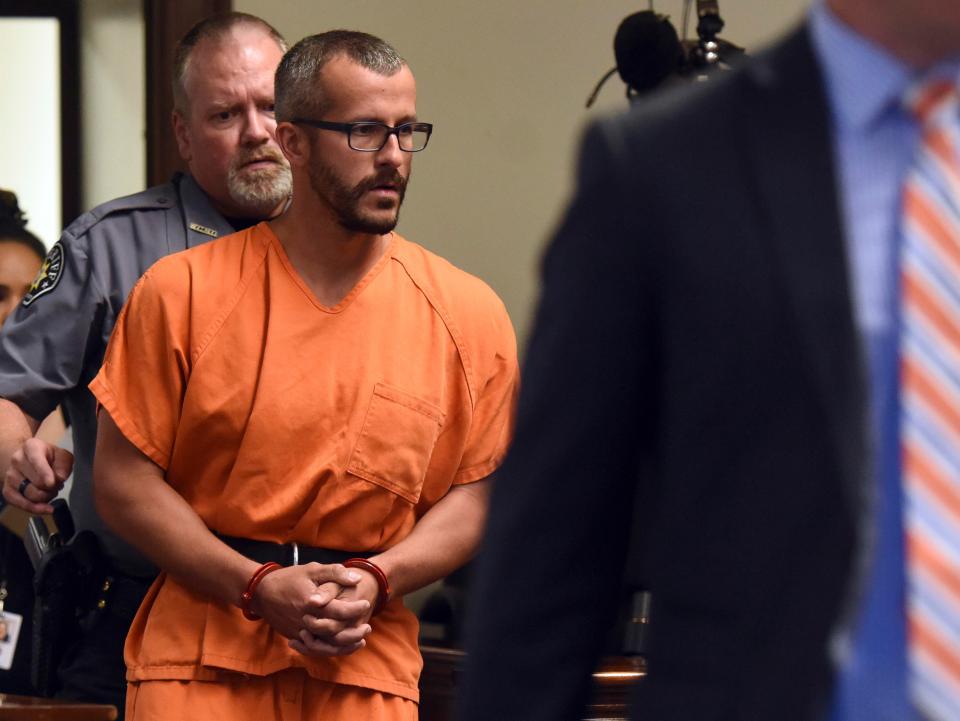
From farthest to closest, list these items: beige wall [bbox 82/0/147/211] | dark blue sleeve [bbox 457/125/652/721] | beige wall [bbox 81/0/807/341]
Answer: beige wall [bbox 82/0/147/211] → beige wall [bbox 81/0/807/341] → dark blue sleeve [bbox 457/125/652/721]

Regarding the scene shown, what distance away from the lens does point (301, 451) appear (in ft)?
7.44

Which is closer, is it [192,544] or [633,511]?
[633,511]

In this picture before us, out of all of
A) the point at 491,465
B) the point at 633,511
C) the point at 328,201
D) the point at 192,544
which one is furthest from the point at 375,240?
the point at 633,511

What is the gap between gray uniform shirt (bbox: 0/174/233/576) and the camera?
2.65 m

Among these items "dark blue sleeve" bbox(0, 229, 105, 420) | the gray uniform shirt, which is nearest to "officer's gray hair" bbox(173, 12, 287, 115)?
the gray uniform shirt

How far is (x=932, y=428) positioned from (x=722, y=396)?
0.12 metres

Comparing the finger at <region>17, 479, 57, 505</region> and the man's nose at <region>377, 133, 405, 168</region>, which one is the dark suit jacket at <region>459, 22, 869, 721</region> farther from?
the finger at <region>17, 479, 57, 505</region>

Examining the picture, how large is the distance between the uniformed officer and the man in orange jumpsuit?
25cm

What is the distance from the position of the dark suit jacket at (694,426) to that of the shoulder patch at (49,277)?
69.2 inches

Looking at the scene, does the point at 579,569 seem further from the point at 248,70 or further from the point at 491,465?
the point at 248,70

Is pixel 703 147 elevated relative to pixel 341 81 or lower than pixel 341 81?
lower

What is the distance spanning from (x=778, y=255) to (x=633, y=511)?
21cm

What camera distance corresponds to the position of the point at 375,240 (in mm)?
2441

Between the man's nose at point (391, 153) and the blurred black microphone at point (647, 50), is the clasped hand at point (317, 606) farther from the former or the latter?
the blurred black microphone at point (647, 50)
